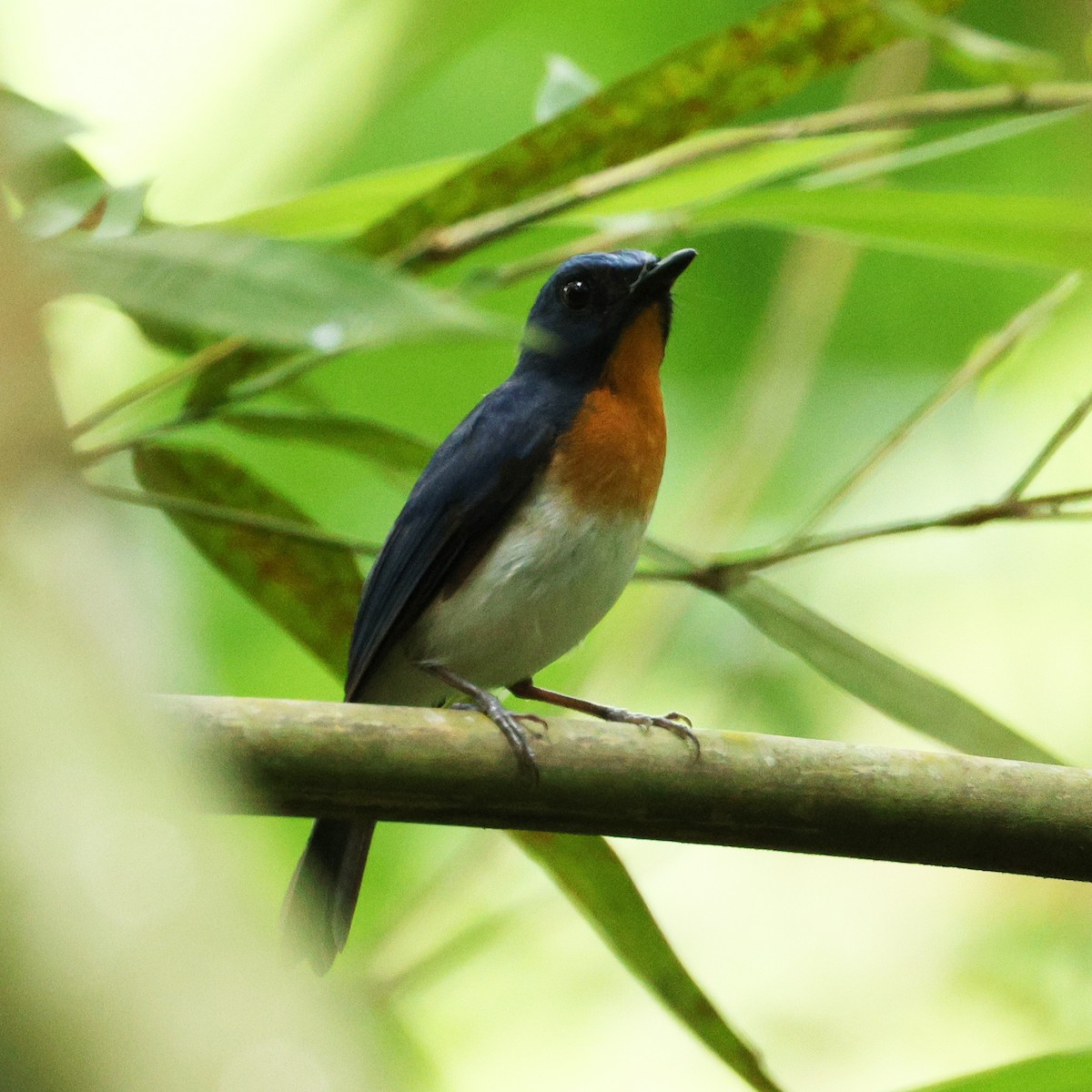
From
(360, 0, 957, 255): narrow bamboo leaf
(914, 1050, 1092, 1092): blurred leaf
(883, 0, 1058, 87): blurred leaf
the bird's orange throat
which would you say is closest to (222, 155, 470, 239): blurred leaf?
(360, 0, 957, 255): narrow bamboo leaf

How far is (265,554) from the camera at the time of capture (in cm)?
214

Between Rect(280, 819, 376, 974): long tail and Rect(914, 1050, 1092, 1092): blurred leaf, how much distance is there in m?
1.18

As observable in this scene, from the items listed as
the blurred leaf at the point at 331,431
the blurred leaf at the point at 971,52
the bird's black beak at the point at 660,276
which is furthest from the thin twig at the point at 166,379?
the blurred leaf at the point at 971,52

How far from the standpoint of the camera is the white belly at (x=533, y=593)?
241 cm

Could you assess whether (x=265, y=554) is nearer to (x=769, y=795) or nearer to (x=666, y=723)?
(x=666, y=723)

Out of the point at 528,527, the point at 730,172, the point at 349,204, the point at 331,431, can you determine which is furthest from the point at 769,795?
the point at 730,172

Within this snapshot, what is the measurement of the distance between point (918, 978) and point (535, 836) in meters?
2.12

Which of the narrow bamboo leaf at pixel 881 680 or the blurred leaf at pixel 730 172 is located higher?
the blurred leaf at pixel 730 172

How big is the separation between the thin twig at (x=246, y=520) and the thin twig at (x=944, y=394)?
2.16 feet

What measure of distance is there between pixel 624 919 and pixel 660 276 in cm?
126

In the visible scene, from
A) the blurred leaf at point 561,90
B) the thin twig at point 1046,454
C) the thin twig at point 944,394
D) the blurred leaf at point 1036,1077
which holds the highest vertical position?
the blurred leaf at point 561,90

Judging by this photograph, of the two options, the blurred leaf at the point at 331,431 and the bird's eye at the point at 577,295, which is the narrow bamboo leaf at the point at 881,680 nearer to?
the blurred leaf at the point at 331,431

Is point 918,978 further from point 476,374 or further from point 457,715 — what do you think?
point 457,715

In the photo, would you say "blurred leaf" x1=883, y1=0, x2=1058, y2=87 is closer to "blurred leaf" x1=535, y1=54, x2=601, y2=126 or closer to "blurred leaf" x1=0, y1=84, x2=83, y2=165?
"blurred leaf" x1=535, y1=54, x2=601, y2=126
